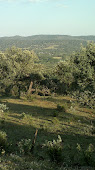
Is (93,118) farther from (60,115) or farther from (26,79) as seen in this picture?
(26,79)

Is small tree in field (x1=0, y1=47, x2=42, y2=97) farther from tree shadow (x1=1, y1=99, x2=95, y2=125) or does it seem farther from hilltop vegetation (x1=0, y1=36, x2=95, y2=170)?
tree shadow (x1=1, y1=99, x2=95, y2=125)

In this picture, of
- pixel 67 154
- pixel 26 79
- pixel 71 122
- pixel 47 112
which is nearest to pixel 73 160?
pixel 67 154

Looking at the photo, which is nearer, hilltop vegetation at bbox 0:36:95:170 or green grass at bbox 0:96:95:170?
green grass at bbox 0:96:95:170

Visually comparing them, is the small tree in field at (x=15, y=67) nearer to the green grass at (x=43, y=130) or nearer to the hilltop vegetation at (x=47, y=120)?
the hilltop vegetation at (x=47, y=120)

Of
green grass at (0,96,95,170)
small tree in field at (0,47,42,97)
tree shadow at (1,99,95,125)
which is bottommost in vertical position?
tree shadow at (1,99,95,125)

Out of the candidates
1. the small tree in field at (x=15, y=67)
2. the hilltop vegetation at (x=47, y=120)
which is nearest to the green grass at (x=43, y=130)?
the hilltop vegetation at (x=47, y=120)

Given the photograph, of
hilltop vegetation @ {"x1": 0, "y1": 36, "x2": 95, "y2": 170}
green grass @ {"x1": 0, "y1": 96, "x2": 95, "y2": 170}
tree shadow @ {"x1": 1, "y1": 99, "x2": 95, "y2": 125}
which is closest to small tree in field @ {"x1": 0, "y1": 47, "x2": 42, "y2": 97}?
hilltop vegetation @ {"x1": 0, "y1": 36, "x2": 95, "y2": 170}

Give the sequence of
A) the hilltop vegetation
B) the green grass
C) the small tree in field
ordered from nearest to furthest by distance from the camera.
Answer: the green grass < the hilltop vegetation < the small tree in field

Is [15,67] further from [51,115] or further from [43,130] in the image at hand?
[43,130]

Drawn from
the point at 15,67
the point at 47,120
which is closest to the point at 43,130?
the point at 47,120

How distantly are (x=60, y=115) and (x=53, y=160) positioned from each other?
52.8ft

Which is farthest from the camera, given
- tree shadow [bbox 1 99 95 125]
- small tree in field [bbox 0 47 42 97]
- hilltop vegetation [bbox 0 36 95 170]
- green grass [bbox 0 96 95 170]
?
small tree in field [bbox 0 47 42 97]

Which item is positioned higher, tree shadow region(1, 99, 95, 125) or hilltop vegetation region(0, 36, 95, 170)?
hilltop vegetation region(0, 36, 95, 170)

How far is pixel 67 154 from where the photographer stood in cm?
1511
